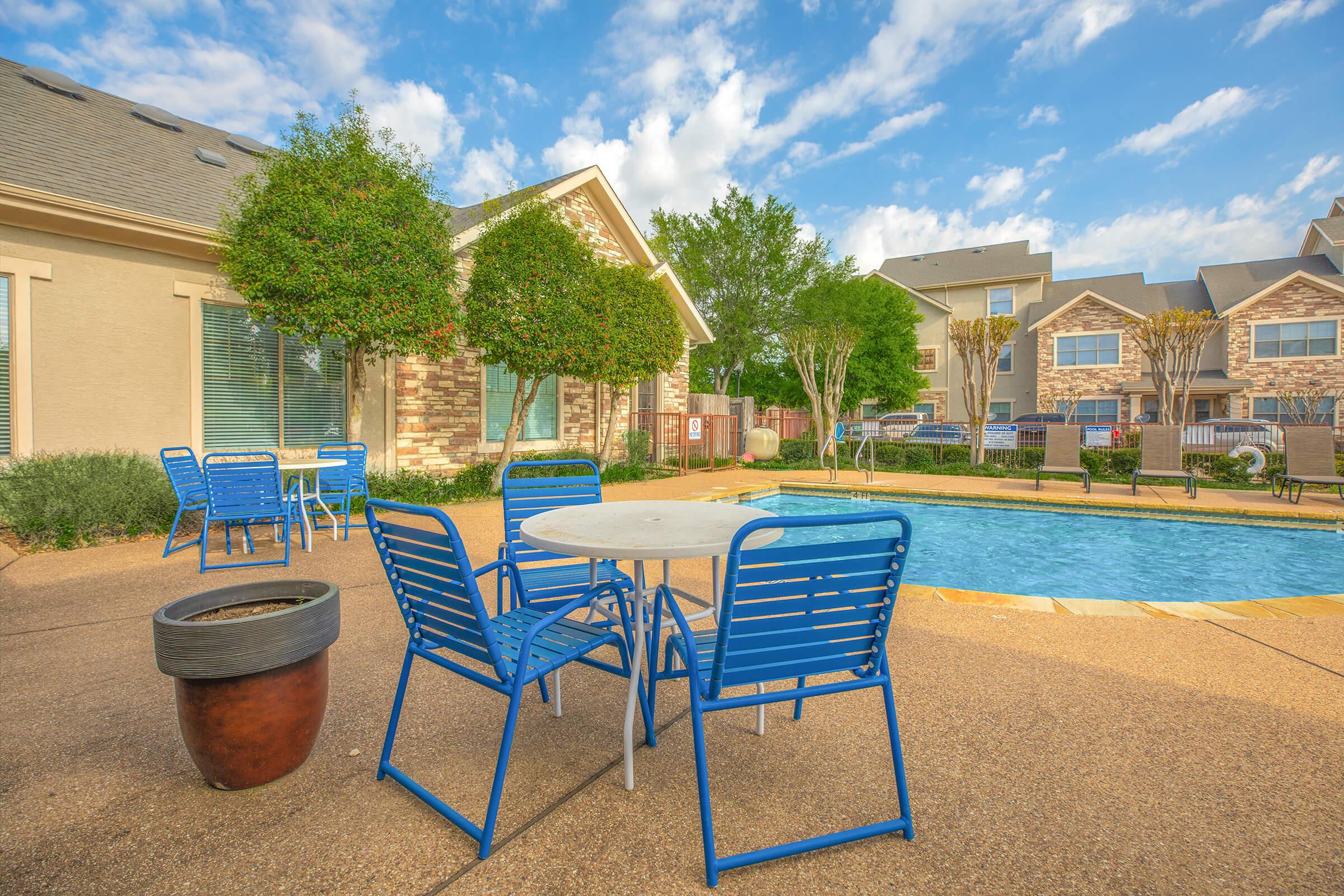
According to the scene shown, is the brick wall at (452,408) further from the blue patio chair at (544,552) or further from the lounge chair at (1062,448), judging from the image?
the lounge chair at (1062,448)

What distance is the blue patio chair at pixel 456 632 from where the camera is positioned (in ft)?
5.64

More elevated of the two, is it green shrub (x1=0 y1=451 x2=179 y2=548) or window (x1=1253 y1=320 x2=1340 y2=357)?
window (x1=1253 y1=320 x2=1340 y2=357)

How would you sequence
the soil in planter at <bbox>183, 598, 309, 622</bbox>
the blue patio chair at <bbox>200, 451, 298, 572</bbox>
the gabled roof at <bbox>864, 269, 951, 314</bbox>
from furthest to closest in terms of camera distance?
the gabled roof at <bbox>864, 269, 951, 314</bbox>
the blue patio chair at <bbox>200, 451, 298, 572</bbox>
the soil in planter at <bbox>183, 598, 309, 622</bbox>

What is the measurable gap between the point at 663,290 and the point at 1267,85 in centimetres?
1417

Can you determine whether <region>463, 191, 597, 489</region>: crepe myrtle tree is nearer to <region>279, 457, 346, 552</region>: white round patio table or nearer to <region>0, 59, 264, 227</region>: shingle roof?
<region>279, 457, 346, 552</region>: white round patio table

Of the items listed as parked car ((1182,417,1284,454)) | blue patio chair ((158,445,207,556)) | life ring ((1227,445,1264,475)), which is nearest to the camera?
blue patio chair ((158,445,207,556))

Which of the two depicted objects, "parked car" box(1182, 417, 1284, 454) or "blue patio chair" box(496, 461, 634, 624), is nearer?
"blue patio chair" box(496, 461, 634, 624)

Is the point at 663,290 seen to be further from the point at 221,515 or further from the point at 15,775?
the point at 15,775

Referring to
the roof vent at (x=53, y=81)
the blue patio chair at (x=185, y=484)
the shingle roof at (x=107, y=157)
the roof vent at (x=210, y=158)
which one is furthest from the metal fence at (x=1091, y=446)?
the roof vent at (x=53, y=81)

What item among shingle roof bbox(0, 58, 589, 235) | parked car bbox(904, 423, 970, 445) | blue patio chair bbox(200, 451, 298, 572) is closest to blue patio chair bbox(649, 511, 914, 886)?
blue patio chair bbox(200, 451, 298, 572)

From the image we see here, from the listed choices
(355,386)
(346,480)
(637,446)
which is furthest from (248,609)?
(637,446)

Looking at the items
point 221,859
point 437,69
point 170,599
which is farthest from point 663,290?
point 221,859

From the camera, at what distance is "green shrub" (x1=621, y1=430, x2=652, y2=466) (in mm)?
13352

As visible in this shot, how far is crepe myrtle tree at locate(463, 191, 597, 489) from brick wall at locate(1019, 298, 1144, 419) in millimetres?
23783
